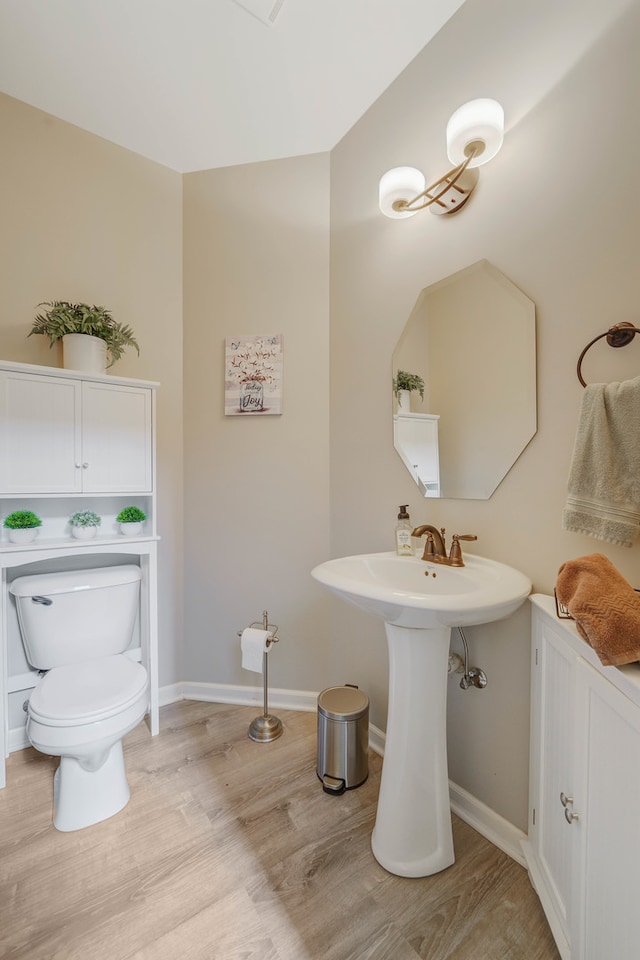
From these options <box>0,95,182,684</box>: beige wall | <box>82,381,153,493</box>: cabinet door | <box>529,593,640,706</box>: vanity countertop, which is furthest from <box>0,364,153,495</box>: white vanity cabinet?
<box>529,593,640,706</box>: vanity countertop

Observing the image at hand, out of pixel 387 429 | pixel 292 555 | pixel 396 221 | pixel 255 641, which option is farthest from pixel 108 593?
pixel 396 221

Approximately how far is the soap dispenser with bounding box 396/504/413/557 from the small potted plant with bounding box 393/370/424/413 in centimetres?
42

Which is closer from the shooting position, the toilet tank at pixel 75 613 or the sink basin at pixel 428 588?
the sink basin at pixel 428 588

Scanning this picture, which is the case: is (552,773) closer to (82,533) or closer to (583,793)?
(583,793)

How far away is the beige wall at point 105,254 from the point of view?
1.81m

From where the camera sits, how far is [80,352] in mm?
1745

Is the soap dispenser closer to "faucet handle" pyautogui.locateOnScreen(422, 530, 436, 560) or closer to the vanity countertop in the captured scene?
"faucet handle" pyautogui.locateOnScreen(422, 530, 436, 560)

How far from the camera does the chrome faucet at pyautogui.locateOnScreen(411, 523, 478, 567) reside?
4.43ft

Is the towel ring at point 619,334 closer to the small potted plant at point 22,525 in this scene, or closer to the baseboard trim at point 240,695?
the baseboard trim at point 240,695

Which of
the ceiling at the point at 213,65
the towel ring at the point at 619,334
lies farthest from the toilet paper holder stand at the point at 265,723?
the ceiling at the point at 213,65

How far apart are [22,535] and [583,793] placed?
6.56ft

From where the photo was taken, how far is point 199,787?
156 cm

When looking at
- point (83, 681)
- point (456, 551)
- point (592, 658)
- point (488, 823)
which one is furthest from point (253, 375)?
point (488, 823)

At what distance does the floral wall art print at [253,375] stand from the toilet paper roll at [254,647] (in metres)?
1.08
